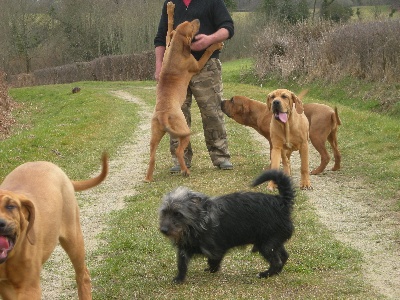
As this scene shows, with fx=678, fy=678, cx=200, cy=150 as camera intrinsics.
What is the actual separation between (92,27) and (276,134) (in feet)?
165

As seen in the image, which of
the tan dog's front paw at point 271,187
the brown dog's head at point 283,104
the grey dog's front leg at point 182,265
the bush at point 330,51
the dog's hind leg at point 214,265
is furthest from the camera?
the bush at point 330,51

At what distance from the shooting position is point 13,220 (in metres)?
4.14

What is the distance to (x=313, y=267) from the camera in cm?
633

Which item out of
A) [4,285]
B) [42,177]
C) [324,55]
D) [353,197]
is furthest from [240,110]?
[324,55]

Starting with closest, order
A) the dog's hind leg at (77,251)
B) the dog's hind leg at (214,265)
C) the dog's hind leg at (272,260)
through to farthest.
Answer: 1. the dog's hind leg at (77,251)
2. the dog's hind leg at (272,260)
3. the dog's hind leg at (214,265)

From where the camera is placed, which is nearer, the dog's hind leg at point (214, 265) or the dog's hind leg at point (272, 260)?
the dog's hind leg at point (272, 260)

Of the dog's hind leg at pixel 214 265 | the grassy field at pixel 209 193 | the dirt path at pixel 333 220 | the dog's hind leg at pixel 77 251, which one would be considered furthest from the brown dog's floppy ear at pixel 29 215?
the dog's hind leg at pixel 214 265

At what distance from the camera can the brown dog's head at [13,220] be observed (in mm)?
4066

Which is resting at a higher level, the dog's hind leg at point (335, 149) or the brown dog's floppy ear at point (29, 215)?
the brown dog's floppy ear at point (29, 215)

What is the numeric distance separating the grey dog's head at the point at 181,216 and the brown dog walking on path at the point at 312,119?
5.29 metres

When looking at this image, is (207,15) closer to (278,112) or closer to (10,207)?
(278,112)

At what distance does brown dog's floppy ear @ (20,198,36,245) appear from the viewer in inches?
169

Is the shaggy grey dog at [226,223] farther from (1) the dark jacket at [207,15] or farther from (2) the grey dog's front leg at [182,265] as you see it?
(1) the dark jacket at [207,15]

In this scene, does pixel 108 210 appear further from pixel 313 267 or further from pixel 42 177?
pixel 42 177
